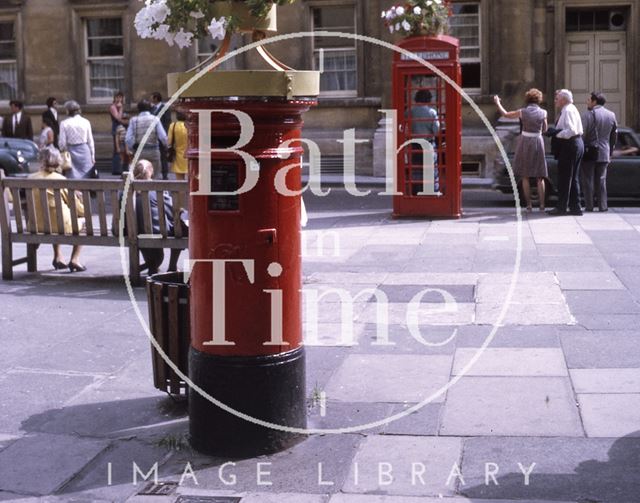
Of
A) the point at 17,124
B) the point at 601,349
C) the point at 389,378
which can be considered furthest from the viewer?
the point at 17,124

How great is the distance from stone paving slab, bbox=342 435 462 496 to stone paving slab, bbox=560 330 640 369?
1780 millimetres

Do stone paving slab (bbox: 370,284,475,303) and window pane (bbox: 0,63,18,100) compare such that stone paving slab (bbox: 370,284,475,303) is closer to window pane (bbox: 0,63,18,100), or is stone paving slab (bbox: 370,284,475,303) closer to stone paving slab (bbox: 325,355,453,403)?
stone paving slab (bbox: 325,355,453,403)

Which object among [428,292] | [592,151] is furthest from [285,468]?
[592,151]

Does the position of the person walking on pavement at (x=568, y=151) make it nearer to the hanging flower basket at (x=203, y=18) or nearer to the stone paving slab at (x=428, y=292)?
the stone paving slab at (x=428, y=292)

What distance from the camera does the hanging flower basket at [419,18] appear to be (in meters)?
15.8

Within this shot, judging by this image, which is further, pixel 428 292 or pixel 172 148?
pixel 172 148

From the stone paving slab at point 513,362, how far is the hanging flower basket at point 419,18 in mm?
8906

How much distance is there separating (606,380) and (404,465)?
1.91 meters

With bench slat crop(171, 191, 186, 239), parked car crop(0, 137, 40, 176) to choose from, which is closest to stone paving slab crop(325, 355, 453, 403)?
bench slat crop(171, 191, 186, 239)

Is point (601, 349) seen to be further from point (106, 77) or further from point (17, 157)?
point (106, 77)

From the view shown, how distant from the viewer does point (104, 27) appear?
26.3m

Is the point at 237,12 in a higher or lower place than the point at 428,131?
higher

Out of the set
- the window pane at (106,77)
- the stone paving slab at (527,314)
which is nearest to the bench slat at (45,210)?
the stone paving slab at (527,314)

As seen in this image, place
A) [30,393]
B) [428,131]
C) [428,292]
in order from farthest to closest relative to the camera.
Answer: [428,131] < [428,292] < [30,393]
